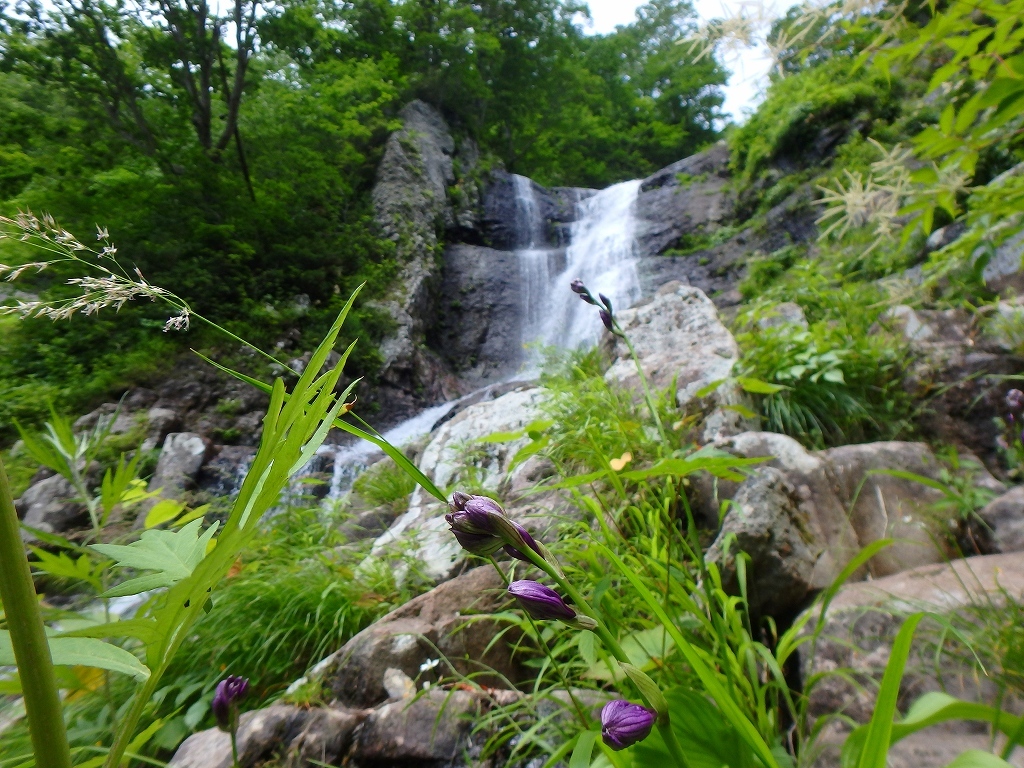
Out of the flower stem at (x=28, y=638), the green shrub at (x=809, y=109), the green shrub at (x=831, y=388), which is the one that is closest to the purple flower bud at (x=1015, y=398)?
the green shrub at (x=831, y=388)

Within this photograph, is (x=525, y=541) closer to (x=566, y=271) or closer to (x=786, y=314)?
(x=786, y=314)

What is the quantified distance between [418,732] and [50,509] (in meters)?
4.32

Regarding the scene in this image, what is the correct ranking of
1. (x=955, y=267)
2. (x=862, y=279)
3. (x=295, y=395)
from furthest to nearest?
(x=862, y=279) → (x=955, y=267) → (x=295, y=395)

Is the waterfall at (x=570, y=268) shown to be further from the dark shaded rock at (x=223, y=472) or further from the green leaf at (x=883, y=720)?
the green leaf at (x=883, y=720)

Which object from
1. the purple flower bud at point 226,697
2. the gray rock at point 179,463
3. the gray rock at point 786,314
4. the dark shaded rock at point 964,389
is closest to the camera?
the purple flower bud at point 226,697

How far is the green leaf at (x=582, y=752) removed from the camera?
538 mm

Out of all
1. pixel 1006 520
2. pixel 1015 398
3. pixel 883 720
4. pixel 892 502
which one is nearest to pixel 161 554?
pixel 883 720

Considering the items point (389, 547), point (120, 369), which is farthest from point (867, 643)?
point (120, 369)

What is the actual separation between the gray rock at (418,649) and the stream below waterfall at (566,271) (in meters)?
4.48

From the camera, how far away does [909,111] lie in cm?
645

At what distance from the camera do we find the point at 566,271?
9.61 meters

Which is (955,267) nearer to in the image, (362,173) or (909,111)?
(909,111)

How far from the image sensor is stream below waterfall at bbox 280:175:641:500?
7.71 metres

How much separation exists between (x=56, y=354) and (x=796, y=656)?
6984 millimetres
